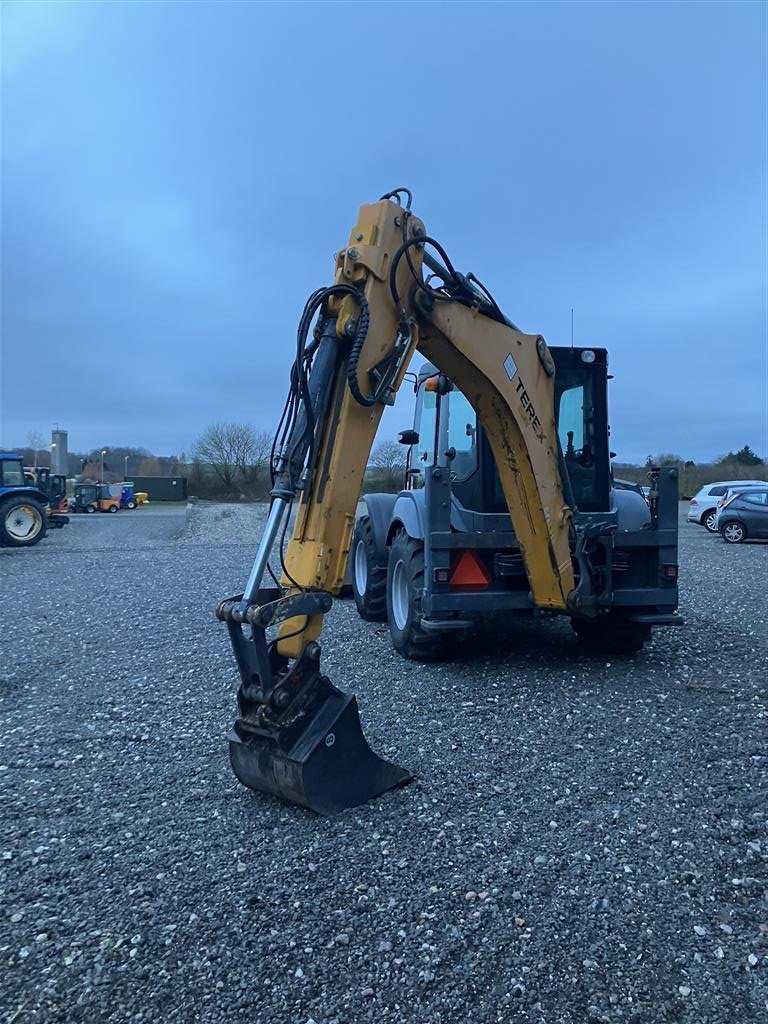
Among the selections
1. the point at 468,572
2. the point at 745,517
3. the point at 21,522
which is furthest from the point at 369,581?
the point at 21,522

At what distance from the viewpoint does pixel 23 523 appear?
21.9m

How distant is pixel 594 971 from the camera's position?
279cm

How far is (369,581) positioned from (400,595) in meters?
1.65

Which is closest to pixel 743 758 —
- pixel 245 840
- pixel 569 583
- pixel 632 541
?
pixel 569 583

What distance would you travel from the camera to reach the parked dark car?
70.3 feet

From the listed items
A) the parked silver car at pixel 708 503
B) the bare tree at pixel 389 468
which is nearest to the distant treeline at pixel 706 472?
the parked silver car at pixel 708 503

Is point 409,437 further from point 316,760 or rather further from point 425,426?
point 316,760

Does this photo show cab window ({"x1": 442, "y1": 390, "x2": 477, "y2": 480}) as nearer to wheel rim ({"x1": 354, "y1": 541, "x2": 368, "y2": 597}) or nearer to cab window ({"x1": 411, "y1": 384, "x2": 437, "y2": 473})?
cab window ({"x1": 411, "y1": 384, "x2": 437, "y2": 473})

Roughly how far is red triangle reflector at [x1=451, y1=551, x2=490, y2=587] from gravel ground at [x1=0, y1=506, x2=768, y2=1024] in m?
0.72

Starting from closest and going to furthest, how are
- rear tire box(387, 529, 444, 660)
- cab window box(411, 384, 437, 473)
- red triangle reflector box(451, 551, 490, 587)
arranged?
1. red triangle reflector box(451, 551, 490, 587)
2. rear tire box(387, 529, 444, 660)
3. cab window box(411, 384, 437, 473)

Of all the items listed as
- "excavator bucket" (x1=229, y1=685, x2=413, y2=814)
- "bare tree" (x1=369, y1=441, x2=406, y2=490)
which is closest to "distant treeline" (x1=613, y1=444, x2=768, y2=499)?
"bare tree" (x1=369, y1=441, x2=406, y2=490)

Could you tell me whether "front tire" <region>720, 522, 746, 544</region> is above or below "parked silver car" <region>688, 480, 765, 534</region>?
below

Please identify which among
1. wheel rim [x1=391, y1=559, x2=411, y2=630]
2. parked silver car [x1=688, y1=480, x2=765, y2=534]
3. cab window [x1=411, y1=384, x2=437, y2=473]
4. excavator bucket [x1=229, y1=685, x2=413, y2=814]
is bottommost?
excavator bucket [x1=229, y1=685, x2=413, y2=814]

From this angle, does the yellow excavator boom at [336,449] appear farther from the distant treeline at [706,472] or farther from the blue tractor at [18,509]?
the distant treeline at [706,472]
